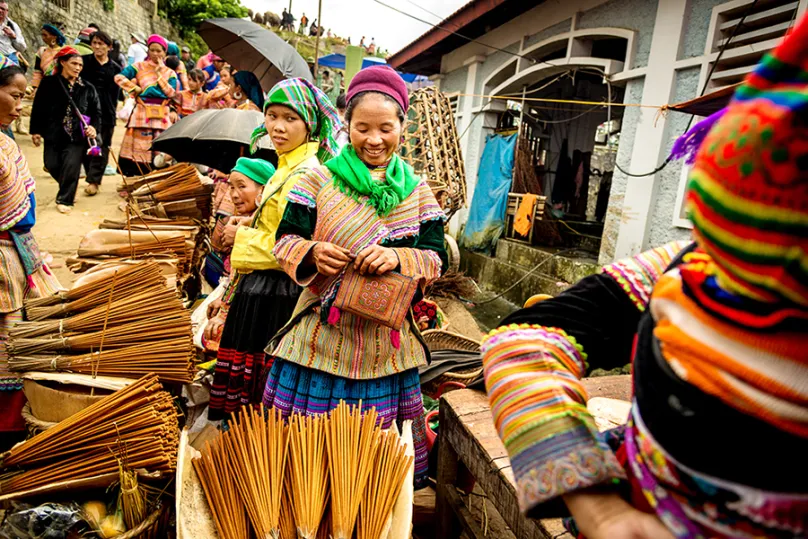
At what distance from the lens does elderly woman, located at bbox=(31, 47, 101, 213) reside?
5.78 m

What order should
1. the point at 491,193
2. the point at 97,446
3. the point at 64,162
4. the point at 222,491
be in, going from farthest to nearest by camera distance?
the point at 491,193 < the point at 64,162 < the point at 97,446 < the point at 222,491

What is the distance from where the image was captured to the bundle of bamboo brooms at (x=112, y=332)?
1.92 meters

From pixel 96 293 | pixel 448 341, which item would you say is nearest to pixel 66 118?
pixel 96 293

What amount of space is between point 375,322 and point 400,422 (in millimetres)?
525

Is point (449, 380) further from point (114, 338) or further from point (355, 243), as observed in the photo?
point (114, 338)

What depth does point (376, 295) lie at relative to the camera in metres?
1.72

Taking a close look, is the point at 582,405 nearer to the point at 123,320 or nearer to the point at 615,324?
the point at 615,324

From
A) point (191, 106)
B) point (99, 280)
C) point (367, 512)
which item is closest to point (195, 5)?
point (191, 106)

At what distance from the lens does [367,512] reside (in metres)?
1.20

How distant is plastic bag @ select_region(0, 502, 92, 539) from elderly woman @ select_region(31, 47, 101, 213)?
5223 millimetres

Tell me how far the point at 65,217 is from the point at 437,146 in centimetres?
502

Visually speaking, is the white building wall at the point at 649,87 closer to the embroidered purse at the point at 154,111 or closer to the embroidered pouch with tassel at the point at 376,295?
the embroidered pouch with tassel at the point at 376,295

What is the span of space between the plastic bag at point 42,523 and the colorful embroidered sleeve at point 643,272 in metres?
1.66

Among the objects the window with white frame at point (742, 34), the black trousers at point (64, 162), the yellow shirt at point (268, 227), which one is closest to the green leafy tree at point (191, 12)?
the black trousers at point (64, 162)
